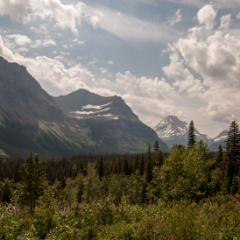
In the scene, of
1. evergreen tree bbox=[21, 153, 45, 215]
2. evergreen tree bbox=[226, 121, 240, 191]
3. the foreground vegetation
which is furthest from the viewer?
evergreen tree bbox=[226, 121, 240, 191]

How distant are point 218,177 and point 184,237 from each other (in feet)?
172

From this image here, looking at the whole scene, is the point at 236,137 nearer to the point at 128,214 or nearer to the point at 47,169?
the point at 128,214

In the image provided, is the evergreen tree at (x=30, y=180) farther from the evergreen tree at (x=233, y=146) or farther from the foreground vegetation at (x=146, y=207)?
the evergreen tree at (x=233, y=146)

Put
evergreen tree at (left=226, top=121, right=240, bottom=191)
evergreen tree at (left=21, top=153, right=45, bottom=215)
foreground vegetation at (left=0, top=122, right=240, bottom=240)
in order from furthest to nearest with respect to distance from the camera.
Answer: evergreen tree at (left=226, top=121, right=240, bottom=191) → evergreen tree at (left=21, top=153, right=45, bottom=215) → foreground vegetation at (left=0, top=122, right=240, bottom=240)

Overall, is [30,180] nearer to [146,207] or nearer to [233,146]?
[146,207]

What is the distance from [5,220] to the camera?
59.3ft

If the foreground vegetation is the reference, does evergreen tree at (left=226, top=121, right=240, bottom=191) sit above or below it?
above

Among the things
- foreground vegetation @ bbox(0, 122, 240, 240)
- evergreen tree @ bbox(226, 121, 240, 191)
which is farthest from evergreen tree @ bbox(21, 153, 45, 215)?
evergreen tree @ bbox(226, 121, 240, 191)

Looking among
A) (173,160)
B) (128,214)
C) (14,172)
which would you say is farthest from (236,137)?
(14,172)

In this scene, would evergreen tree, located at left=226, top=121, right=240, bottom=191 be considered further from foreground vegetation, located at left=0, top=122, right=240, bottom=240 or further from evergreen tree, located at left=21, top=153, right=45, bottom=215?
evergreen tree, located at left=21, top=153, right=45, bottom=215

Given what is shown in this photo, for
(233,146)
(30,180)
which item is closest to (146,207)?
(30,180)

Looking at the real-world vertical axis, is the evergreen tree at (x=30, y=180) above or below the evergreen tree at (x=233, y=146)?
below

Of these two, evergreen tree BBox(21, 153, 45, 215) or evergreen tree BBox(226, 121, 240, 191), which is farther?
evergreen tree BBox(226, 121, 240, 191)

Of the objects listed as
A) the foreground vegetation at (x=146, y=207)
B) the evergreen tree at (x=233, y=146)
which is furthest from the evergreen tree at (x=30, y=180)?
the evergreen tree at (x=233, y=146)
